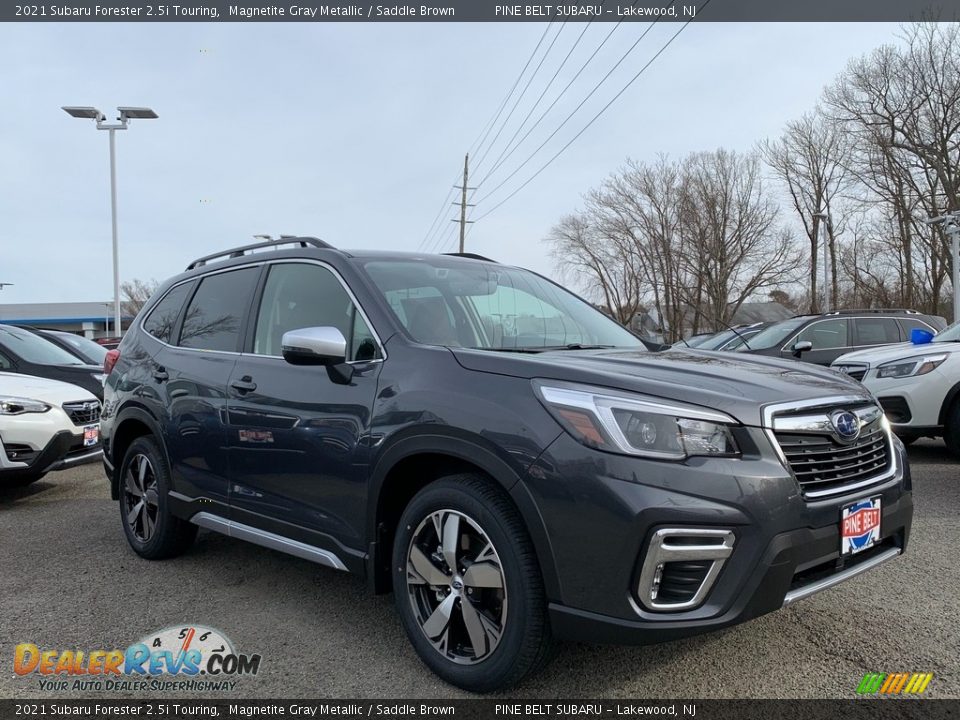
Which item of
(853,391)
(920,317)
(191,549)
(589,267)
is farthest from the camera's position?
(589,267)

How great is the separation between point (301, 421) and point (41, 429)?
4.01m

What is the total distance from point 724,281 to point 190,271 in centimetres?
4324

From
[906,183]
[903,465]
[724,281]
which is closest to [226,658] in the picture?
[903,465]

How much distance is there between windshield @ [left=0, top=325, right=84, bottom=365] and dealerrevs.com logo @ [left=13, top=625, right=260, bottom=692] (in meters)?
6.55

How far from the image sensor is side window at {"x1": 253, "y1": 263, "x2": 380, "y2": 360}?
3.17m

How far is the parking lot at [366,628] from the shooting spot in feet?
8.75

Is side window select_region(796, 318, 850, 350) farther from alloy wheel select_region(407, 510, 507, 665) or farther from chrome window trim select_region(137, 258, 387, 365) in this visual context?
alloy wheel select_region(407, 510, 507, 665)

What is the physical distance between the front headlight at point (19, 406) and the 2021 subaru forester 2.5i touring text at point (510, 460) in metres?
2.92

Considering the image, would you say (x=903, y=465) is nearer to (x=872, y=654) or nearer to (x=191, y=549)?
(x=872, y=654)

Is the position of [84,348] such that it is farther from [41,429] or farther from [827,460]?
[827,460]

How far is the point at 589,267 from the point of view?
51.3m

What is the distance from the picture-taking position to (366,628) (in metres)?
3.23

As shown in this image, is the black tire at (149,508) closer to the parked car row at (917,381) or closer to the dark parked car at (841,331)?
the parked car row at (917,381)

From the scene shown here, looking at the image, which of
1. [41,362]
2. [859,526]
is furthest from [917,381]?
[41,362]
